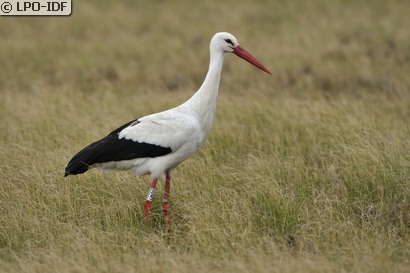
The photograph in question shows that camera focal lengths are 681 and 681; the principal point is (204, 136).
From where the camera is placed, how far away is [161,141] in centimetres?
545

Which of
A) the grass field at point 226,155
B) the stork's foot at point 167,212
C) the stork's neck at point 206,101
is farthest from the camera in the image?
the stork's neck at point 206,101

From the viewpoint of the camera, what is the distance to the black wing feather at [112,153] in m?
5.48

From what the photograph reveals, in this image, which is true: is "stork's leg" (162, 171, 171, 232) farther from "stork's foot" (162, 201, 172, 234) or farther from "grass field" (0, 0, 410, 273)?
"grass field" (0, 0, 410, 273)

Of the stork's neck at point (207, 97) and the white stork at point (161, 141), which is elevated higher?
the stork's neck at point (207, 97)

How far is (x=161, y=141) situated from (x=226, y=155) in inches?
62.4

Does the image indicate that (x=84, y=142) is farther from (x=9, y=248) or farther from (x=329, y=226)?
(x=329, y=226)

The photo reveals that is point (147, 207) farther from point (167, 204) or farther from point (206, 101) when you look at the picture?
point (206, 101)

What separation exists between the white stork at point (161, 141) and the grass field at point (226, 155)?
32 cm

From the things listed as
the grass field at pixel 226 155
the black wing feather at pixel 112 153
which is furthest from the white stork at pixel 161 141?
the grass field at pixel 226 155

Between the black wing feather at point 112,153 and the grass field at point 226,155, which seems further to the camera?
the black wing feather at point 112,153

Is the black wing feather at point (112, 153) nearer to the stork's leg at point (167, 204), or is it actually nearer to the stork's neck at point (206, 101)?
the stork's leg at point (167, 204)

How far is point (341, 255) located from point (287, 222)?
28.2 inches

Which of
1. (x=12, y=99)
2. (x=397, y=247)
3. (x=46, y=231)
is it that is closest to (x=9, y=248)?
(x=46, y=231)

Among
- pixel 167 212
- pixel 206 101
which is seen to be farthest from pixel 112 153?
pixel 206 101
